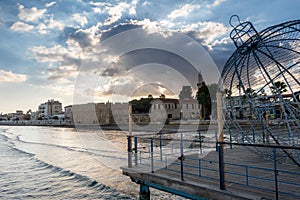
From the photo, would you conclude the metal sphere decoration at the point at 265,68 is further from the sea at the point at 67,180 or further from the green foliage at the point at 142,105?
the green foliage at the point at 142,105

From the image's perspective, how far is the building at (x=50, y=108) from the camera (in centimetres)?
17175

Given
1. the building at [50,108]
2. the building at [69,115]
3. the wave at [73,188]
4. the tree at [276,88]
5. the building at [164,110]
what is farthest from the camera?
the building at [50,108]

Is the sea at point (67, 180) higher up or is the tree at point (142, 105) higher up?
the tree at point (142, 105)

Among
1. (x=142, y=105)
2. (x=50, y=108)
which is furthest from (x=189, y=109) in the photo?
(x=50, y=108)

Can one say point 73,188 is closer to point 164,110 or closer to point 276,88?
point 276,88

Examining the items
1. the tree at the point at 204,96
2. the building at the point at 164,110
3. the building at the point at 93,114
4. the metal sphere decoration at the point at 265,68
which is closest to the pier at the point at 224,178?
the metal sphere decoration at the point at 265,68

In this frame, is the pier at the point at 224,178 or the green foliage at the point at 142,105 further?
the green foliage at the point at 142,105

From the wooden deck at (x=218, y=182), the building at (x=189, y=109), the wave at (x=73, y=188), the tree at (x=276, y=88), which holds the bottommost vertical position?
the wave at (x=73, y=188)

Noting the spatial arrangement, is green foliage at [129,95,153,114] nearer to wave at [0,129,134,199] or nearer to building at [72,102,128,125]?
building at [72,102,128,125]

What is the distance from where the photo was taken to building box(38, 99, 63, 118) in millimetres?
171750

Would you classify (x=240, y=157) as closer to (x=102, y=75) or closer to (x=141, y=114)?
(x=102, y=75)

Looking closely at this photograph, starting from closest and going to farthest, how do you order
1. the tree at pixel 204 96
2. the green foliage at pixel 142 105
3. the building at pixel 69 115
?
the tree at pixel 204 96
the green foliage at pixel 142 105
the building at pixel 69 115

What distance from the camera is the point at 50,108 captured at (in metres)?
173

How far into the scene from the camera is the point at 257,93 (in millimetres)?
9414
